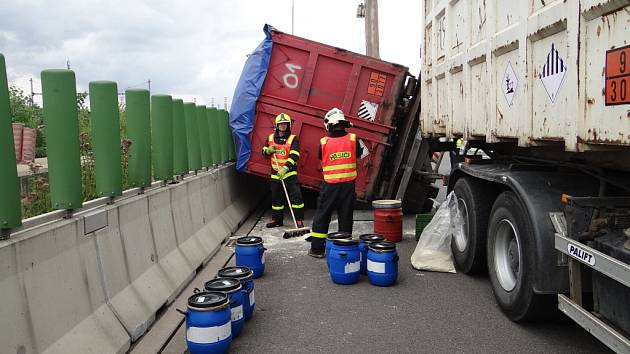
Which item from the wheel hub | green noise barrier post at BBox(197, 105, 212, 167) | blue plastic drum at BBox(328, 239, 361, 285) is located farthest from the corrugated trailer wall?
green noise barrier post at BBox(197, 105, 212, 167)

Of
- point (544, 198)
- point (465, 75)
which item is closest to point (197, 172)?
point (465, 75)

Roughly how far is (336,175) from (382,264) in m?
1.59

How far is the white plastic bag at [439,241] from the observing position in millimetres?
5785

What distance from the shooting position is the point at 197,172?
24.0 ft

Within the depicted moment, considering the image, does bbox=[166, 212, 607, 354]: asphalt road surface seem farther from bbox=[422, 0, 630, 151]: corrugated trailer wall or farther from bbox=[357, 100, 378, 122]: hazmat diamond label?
bbox=[357, 100, 378, 122]: hazmat diamond label

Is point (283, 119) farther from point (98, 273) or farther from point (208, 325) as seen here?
point (208, 325)

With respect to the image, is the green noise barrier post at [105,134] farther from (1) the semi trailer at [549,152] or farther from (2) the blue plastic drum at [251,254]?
(1) the semi trailer at [549,152]

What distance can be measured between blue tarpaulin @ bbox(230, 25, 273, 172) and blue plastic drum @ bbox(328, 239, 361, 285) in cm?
382

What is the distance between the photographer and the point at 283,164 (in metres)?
8.46

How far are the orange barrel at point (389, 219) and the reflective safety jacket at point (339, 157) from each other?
88 centimetres

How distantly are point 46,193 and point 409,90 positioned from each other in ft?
19.5

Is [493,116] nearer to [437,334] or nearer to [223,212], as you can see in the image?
[437,334]

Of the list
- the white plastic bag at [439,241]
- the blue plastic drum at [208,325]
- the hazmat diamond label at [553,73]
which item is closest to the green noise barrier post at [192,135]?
the white plastic bag at [439,241]

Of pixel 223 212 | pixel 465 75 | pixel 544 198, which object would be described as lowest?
pixel 223 212
